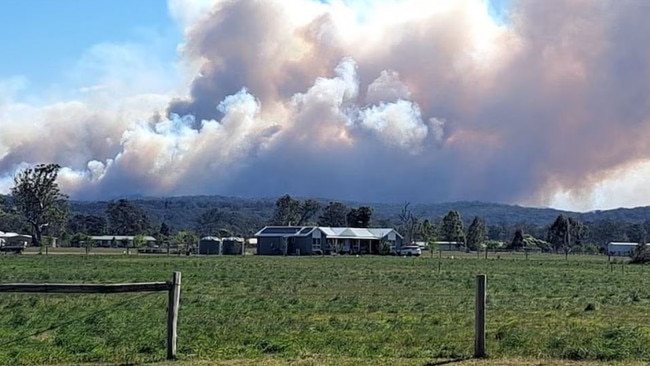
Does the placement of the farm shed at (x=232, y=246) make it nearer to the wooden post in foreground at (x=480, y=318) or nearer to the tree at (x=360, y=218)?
the tree at (x=360, y=218)

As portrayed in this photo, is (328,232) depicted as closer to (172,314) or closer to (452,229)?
(452,229)

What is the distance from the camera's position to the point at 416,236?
Answer: 639 feet

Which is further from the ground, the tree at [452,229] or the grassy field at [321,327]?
the tree at [452,229]

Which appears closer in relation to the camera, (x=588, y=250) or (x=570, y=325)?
(x=570, y=325)

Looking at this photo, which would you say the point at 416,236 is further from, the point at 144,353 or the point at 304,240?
the point at 144,353

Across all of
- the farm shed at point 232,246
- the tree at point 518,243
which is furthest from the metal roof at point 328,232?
the tree at point 518,243

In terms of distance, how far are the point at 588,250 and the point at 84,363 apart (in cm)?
17615

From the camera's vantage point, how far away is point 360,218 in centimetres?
17425

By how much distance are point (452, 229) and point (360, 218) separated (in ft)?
74.5

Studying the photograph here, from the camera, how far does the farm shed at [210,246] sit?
13415 cm

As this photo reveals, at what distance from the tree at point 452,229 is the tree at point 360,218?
61.3 feet

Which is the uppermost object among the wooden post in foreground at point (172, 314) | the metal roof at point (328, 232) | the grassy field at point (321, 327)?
the metal roof at point (328, 232)

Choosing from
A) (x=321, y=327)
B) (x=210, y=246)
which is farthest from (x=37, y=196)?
(x=321, y=327)

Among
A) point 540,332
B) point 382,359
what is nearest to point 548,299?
point 540,332
